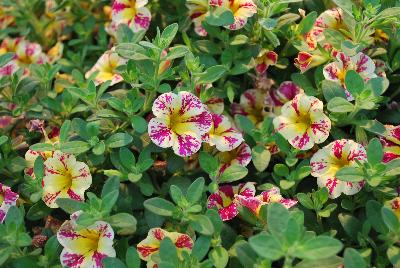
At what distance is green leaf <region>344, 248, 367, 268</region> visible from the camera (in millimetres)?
1283

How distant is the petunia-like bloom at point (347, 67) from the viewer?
168 centimetres

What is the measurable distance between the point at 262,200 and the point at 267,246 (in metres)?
0.28

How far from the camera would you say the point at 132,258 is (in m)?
1.42

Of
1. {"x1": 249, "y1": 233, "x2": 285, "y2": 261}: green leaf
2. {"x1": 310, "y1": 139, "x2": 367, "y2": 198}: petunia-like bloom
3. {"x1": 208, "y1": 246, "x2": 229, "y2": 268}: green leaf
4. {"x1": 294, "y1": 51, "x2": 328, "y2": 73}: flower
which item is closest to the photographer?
{"x1": 249, "y1": 233, "x2": 285, "y2": 261}: green leaf

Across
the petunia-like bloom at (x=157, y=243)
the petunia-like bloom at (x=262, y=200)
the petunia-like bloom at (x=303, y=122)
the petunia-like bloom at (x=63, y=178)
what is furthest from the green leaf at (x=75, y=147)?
the petunia-like bloom at (x=303, y=122)

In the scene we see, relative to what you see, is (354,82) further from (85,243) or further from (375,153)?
(85,243)

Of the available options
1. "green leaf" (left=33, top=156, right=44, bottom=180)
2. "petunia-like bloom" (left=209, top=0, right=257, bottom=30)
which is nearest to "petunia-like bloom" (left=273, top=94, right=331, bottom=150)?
"petunia-like bloom" (left=209, top=0, right=257, bottom=30)

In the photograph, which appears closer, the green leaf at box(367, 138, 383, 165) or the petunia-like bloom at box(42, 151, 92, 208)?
the green leaf at box(367, 138, 383, 165)

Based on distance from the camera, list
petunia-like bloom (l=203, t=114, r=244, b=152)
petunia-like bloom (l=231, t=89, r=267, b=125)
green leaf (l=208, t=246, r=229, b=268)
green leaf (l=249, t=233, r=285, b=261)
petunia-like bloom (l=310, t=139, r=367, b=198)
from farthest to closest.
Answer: petunia-like bloom (l=231, t=89, r=267, b=125) → petunia-like bloom (l=203, t=114, r=244, b=152) → petunia-like bloom (l=310, t=139, r=367, b=198) → green leaf (l=208, t=246, r=229, b=268) → green leaf (l=249, t=233, r=285, b=261)

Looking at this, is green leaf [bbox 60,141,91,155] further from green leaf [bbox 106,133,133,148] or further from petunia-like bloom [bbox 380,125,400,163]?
petunia-like bloom [bbox 380,125,400,163]

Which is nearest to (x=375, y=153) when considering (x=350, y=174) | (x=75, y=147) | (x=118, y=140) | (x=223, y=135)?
(x=350, y=174)

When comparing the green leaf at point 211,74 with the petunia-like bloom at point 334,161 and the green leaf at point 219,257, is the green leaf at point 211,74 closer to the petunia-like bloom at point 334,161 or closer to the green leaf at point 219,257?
the petunia-like bloom at point 334,161

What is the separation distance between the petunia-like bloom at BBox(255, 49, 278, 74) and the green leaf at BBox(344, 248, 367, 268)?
719 millimetres

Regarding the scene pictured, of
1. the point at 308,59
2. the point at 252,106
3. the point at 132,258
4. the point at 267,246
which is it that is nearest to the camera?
the point at 267,246
